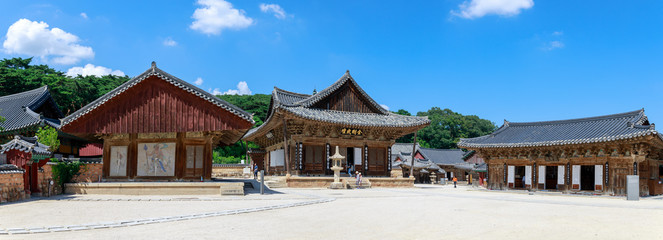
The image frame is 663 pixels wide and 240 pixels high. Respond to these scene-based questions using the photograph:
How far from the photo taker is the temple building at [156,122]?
2173 centimetres

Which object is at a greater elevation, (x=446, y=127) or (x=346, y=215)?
(x=446, y=127)

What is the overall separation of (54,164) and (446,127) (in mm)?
76644

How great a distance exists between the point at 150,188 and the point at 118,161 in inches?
122

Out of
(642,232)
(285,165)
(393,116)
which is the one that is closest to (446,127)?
(393,116)

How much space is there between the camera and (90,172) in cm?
2253

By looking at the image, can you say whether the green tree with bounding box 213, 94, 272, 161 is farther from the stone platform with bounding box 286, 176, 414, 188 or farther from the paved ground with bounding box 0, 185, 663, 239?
the paved ground with bounding box 0, 185, 663, 239

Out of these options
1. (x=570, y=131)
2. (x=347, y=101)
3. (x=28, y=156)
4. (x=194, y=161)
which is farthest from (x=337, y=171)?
(x=28, y=156)

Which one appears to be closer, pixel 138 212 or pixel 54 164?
pixel 138 212

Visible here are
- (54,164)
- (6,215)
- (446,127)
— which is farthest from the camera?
(446,127)

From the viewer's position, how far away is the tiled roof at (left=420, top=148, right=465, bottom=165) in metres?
63.5

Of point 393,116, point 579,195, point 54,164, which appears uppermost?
point 393,116

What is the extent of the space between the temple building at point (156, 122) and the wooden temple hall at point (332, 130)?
880cm

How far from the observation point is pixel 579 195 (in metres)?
26.8

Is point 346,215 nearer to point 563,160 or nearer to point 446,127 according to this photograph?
point 563,160
